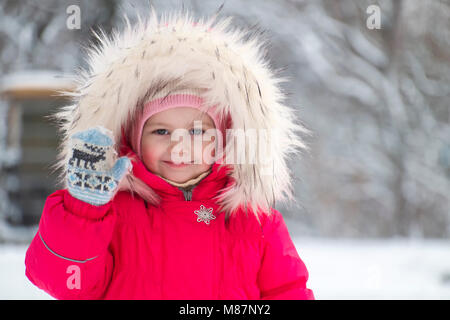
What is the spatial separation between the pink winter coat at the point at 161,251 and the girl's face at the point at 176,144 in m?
0.04

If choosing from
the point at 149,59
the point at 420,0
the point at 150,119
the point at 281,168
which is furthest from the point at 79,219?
the point at 420,0

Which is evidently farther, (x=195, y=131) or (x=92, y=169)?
(x=195, y=131)

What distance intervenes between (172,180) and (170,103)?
0.77 ft

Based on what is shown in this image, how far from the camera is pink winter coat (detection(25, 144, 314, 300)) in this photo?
3.96 ft

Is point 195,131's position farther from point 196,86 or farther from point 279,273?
point 279,273

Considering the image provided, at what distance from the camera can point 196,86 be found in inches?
58.2

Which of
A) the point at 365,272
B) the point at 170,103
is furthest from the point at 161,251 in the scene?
the point at 365,272

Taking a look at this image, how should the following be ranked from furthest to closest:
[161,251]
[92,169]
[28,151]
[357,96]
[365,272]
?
[357,96]
[28,151]
[365,272]
[161,251]
[92,169]

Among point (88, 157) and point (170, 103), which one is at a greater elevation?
Result: point (170, 103)

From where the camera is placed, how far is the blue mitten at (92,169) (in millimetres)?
1179

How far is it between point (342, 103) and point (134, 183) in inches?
263

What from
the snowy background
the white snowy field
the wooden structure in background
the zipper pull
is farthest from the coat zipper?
the snowy background

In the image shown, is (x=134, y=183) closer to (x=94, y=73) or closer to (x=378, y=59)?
(x=94, y=73)

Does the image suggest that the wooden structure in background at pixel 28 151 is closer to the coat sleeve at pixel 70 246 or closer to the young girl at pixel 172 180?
the young girl at pixel 172 180
